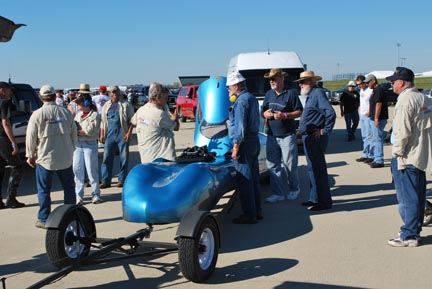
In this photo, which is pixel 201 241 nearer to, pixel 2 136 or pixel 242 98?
pixel 242 98

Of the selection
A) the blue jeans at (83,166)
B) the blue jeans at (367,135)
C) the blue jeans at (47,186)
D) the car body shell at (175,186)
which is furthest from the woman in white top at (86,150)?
the blue jeans at (367,135)

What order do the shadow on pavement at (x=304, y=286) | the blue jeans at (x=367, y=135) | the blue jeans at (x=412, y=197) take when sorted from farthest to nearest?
the blue jeans at (x=367, y=135)
the blue jeans at (x=412, y=197)
the shadow on pavement at (x=304, y=286)

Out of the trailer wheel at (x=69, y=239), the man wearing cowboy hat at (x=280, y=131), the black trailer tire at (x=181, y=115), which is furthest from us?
the black trailer tire at (x=181, y=115)

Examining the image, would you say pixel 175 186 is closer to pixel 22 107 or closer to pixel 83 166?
pixel 83 166

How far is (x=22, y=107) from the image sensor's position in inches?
384

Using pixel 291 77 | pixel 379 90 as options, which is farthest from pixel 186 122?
pixel 379 90

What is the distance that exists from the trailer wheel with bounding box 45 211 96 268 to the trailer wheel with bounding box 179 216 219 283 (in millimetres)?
970

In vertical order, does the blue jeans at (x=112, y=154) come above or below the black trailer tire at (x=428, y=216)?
above

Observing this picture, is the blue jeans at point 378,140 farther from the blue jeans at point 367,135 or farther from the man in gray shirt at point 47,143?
the man in gray shirt at point 47,143

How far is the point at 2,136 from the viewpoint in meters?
→ 7.83

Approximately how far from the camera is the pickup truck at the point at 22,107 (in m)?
9.60

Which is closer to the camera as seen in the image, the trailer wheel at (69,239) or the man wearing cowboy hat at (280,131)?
the trailer wheel at (69,239)

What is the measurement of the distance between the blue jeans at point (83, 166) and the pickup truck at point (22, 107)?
2062 millimetres

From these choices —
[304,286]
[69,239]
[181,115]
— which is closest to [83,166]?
[69,239]
